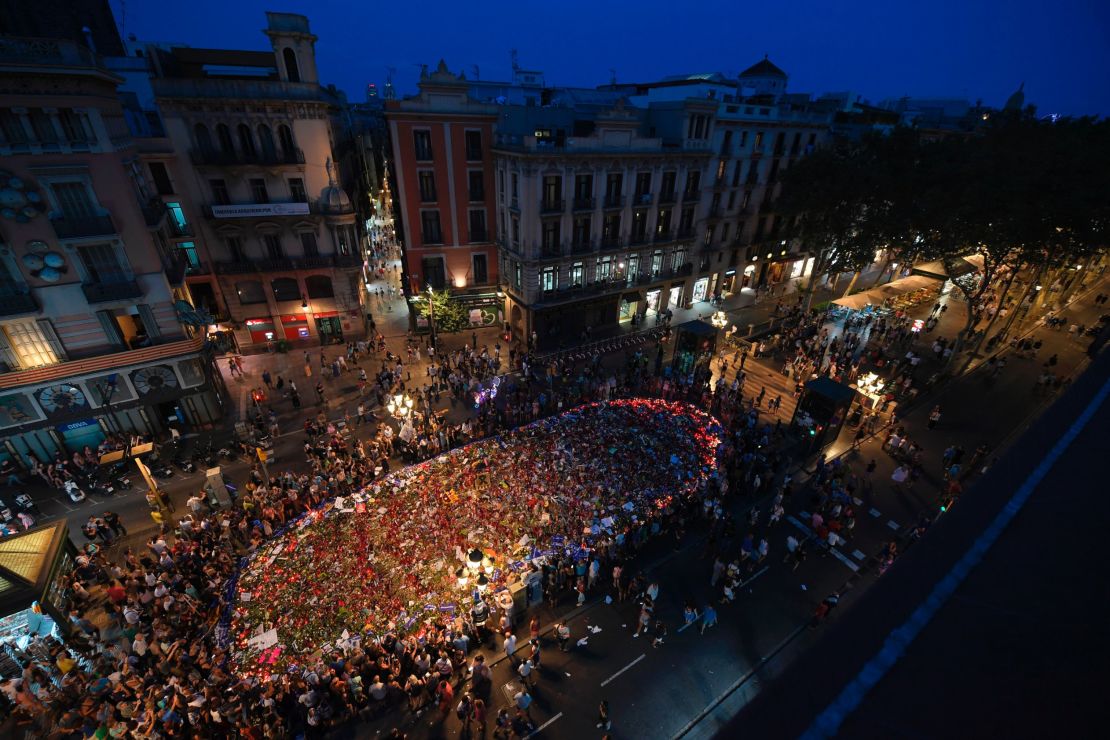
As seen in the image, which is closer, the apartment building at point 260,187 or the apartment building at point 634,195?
the apartment building at point 260,187

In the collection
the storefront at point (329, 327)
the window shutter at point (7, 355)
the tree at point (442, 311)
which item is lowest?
the storefront at point (329, 327)

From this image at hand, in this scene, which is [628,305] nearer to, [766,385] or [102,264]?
[766,385]

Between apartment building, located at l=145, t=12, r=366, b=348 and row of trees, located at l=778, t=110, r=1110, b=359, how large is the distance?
108 ft

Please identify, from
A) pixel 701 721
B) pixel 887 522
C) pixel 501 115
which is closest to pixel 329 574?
pixel 701 721

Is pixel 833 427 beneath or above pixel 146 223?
beneath

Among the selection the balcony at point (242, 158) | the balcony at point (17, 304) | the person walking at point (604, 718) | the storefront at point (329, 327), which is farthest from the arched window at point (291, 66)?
the person walking at point (604, 718)

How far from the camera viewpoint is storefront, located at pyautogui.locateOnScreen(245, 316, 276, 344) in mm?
30797

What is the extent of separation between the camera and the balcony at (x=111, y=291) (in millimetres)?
19828

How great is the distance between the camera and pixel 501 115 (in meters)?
31.0

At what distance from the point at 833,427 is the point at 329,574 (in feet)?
71.7

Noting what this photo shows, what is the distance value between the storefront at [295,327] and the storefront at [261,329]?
76cm

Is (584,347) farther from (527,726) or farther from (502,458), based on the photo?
(527,726)

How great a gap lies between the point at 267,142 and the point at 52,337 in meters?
14.3

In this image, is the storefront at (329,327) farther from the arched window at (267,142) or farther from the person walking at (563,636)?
the person walking at (563,636)
